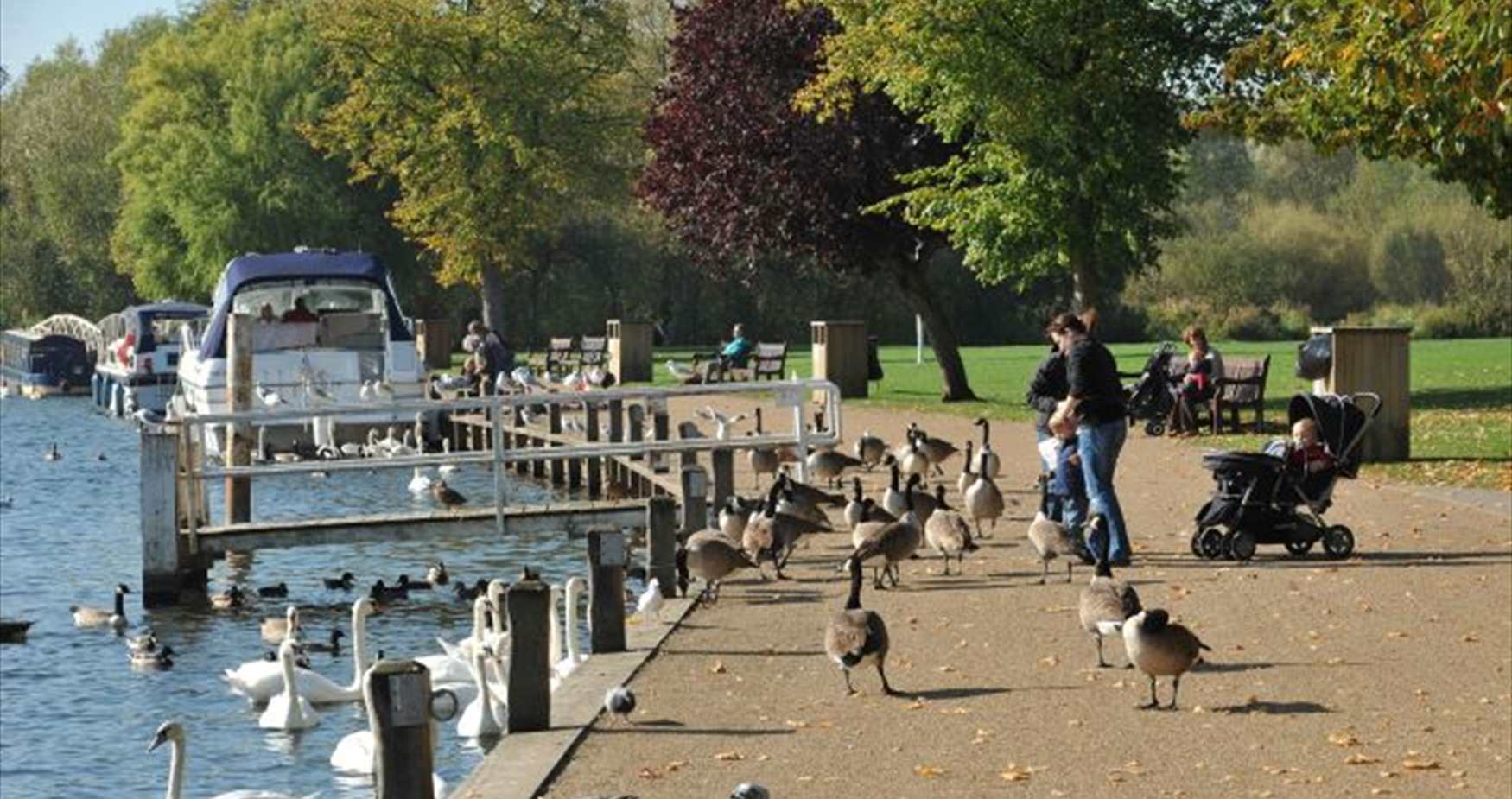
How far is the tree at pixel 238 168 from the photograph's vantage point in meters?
88.1

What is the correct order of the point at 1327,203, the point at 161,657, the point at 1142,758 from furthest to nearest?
the point at 1327,203, the point at 161,657, the point at 1142,758

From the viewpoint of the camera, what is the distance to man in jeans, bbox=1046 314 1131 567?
22375 mm

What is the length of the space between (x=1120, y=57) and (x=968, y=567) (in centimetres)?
2127

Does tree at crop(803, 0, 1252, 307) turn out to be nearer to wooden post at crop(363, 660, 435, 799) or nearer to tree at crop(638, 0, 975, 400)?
tree at crop(638, 0, 975, 400)

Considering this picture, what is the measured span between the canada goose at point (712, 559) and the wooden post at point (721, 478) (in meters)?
6.09

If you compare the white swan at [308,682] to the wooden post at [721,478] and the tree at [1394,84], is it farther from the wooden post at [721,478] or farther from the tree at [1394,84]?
the tree at [1394,84]

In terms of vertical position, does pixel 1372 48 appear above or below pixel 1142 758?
above

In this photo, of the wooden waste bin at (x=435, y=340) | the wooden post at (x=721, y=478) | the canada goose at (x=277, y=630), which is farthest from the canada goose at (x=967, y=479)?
the wooden waste bin at (x=435, y=340)

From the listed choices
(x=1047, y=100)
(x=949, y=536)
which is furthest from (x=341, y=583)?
(x=1047, y=100)

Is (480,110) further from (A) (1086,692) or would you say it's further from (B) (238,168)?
(A) (1086,692)

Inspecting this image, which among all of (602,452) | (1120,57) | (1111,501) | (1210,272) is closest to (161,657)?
(602,452)

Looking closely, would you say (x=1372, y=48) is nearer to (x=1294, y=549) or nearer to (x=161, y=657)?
(x=1294, y=549)

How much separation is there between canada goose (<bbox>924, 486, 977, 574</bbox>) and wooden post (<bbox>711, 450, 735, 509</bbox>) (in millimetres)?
5068

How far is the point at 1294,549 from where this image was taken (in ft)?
76.5
